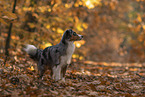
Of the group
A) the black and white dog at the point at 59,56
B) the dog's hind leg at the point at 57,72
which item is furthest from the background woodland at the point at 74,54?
the black and white dog at the point at 59,56

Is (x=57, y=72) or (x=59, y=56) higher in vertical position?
(x=59, y=56)

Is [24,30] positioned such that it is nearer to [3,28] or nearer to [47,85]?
[3,28]

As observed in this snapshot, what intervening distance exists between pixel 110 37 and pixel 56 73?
16.5 m

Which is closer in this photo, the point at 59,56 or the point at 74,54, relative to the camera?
the point at 59,56

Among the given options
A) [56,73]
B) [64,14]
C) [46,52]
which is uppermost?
[64,14]

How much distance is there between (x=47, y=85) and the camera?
4918 millimetres

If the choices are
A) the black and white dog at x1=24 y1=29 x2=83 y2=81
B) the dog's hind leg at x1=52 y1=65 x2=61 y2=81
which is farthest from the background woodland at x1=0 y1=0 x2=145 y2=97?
the black and white dog at x1=24 y1=29 x2=83 y2=81

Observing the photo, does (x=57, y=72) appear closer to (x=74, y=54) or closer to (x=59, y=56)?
(x=59, y=56)

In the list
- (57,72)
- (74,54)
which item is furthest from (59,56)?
(74,54)

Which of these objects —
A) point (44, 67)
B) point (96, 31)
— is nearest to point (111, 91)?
point (44, 67)

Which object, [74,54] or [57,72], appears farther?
[74,54]

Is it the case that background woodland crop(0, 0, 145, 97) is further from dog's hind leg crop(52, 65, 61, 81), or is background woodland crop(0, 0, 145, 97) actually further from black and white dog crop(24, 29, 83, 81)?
black and white dog crop(24, 29, 83, 81)

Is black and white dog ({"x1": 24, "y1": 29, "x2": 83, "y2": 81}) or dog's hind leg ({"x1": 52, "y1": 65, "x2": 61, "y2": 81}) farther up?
black and white dog ({"x1": 24, "y1": 29, "x2": 83, "y2": 81})

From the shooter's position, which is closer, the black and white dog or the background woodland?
the background woodland
